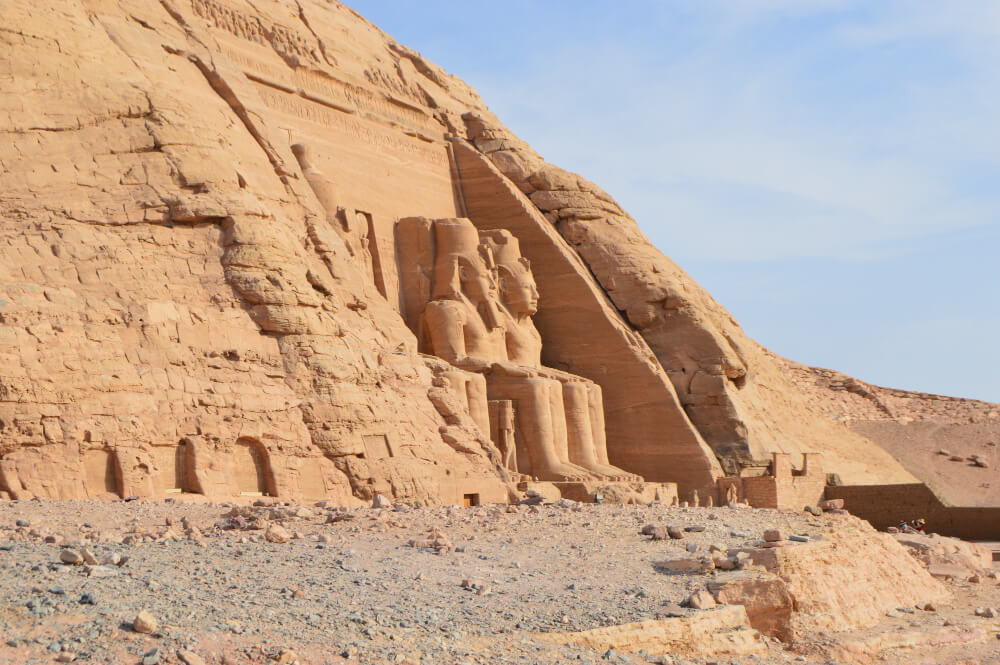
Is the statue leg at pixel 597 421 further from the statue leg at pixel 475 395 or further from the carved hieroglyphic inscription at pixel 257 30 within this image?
the carved hieroglyphic inscription at pixel 257 30

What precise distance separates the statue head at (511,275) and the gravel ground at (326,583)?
8.54 metres

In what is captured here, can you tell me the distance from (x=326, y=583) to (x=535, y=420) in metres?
10.5

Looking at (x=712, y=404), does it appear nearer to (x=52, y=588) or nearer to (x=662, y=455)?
(x=662, y=455)

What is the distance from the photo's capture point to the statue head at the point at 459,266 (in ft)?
58.8

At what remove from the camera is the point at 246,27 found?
56.7 ft

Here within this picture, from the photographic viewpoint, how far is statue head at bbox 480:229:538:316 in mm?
18781

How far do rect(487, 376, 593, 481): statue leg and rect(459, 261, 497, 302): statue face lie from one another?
1.36m

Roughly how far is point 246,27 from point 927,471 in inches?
642

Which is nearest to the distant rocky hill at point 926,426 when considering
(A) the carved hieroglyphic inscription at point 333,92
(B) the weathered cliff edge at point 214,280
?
(B) the weathered cliff edge at point 214,280

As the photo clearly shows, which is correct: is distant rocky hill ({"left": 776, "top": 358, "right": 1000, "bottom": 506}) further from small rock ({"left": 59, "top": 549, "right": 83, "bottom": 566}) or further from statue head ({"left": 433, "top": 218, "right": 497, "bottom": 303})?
small rock ({"left": 59, "top": 549, "right": 83, "bottom": 566})

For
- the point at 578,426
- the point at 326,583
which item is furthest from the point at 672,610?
the point at 578,426

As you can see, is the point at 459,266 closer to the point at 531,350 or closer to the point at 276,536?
the point at 531,350

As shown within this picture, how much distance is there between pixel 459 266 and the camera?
710 inches

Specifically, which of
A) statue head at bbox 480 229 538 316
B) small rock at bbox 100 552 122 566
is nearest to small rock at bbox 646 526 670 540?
small rock at bbox 100 552 122 566
